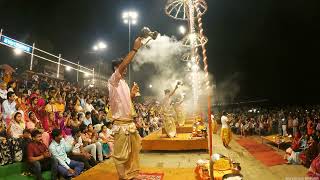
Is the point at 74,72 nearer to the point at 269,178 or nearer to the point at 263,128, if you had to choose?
the point at 263,128

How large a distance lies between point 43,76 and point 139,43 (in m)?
13.3

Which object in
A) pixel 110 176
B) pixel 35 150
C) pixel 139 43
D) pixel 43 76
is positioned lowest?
pixel 110 176

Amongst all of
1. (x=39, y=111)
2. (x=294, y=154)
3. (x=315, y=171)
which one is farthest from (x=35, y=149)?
(x=294, y=154)

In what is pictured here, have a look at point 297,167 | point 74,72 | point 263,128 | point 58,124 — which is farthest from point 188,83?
point 58,124

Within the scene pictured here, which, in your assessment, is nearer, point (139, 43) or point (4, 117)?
point (139, 43)

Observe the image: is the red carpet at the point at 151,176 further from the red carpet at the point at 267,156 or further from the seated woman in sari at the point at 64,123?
the red carpet at the point at 267,156

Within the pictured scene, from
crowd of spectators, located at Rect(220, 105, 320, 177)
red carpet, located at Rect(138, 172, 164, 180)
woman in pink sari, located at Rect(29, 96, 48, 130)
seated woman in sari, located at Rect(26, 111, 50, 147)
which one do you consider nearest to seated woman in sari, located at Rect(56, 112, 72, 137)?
woman in pink sari, located at Rect(29, 96, 48, 130)

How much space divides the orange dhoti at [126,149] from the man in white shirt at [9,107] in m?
4.54

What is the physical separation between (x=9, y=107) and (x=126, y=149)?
5077 mm

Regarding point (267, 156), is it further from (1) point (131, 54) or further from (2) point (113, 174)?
(1) point (131, 54)

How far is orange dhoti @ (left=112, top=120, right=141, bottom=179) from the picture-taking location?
493 centimetres

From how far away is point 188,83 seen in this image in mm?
32406

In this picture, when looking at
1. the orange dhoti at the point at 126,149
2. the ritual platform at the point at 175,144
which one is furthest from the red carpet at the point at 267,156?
the orange dhoti at the point at 126,149

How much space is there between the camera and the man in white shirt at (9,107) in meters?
8.15
